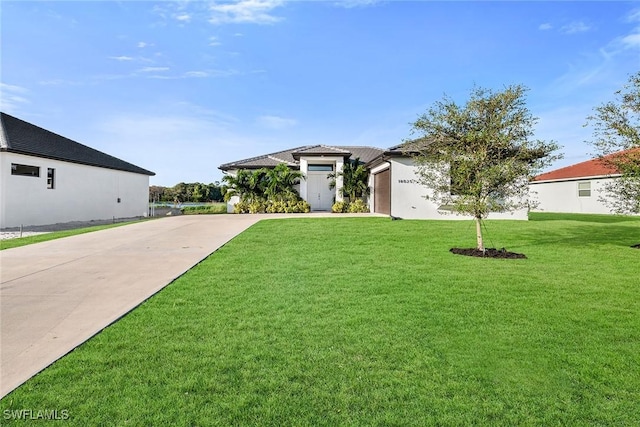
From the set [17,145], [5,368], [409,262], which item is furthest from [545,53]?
[17,145]

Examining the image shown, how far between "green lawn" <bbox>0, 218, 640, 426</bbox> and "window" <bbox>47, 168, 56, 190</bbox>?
17.4 meters

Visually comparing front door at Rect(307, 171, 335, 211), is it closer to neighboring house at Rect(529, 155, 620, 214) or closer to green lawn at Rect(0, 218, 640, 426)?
neighboring house at Rect(529, 155, 620, 214)

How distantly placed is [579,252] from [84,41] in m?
18.0

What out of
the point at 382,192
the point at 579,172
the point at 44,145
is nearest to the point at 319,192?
the point at 382,192

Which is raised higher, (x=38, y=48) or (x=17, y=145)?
(x=38, y=48)

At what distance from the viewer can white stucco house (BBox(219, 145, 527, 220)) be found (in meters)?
17.8

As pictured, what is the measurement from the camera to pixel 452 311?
4500 millimetres

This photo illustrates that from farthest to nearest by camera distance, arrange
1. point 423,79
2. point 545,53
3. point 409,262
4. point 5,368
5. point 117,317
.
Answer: point 423,79 → point 545,53 → point 409,262 → point 117,317 → point 5,368

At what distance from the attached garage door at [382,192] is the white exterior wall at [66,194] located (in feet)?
58.4

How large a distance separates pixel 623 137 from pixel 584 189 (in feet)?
70.2

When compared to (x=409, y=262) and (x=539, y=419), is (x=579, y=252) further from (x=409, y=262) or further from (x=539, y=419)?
(x=539, y=419)

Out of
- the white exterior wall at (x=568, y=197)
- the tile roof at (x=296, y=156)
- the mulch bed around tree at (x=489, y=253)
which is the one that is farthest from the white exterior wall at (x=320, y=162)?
the white exterior wall at (x=568, y=197)

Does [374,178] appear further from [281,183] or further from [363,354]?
[363,354]

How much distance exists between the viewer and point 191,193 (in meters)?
41.0
